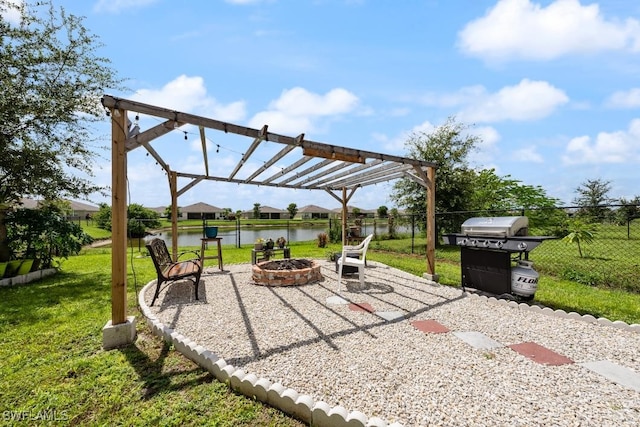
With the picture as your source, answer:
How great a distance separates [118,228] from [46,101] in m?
5.91

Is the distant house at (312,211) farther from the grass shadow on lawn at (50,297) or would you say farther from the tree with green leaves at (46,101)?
the grass shadow on lawn at (50,297)

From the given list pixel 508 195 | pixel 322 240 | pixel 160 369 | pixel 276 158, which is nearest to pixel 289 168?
pixel 276 158

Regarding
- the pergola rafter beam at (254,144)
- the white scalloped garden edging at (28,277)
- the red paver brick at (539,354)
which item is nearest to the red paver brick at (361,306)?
the red paver brick at (539,354)

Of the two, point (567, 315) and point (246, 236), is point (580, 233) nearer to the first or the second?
point (567, 315)

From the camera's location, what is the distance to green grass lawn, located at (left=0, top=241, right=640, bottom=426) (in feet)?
6.25

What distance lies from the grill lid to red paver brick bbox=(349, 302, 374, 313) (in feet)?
7.06

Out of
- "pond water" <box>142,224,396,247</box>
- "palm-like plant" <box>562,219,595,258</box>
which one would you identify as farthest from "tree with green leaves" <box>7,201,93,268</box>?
"palm-like plant" <box>562,219,595,258</box>

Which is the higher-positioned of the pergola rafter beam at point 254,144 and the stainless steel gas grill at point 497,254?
the pergola rafter beam at point 254,144

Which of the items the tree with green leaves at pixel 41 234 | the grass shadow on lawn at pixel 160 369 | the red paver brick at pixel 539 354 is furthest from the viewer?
the tree with green leaves at pixel 41 234

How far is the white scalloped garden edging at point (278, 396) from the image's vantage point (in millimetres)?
1685

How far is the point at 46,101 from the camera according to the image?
20.6 feet

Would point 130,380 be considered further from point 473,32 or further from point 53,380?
point 473,32

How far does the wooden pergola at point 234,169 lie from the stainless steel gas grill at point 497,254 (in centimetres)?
97

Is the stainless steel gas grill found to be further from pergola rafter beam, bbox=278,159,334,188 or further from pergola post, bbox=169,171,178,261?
pergola post, bbox=169,171,178,261
